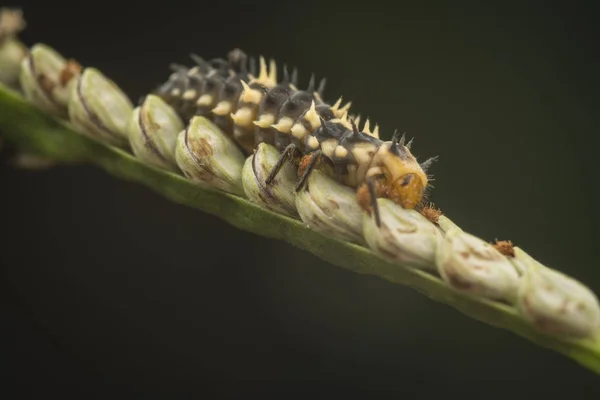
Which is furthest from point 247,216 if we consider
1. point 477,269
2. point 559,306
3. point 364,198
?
point 559,306

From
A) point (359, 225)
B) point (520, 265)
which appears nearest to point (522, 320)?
point (520, 265)

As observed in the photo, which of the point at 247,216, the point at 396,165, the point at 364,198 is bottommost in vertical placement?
the point at 247,216

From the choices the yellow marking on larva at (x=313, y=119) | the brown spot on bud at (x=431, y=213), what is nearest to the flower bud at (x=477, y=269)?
the brown spot on bud at (x=431, y=213)

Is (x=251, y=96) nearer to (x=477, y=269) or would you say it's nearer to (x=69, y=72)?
(x=69, y=72)

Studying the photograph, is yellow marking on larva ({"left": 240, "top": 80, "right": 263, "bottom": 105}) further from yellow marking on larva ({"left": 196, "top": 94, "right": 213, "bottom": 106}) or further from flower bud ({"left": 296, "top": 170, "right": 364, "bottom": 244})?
flower bud ({"left": 296, "top": 170, "right": 364, "bottom": 244})

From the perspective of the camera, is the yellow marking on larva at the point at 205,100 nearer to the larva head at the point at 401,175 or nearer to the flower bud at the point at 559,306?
the larva head at the point at 401,175
